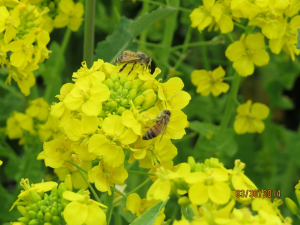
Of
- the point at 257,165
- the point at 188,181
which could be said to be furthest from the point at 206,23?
the point at 257,165

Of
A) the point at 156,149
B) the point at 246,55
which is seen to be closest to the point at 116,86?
the point at 156,149

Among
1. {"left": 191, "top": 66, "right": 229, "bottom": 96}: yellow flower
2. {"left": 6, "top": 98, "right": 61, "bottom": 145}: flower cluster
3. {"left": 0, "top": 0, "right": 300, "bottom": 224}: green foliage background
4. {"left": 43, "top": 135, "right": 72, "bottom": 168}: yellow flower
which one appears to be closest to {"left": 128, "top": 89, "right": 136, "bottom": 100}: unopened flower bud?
{"left": 43, "top": 135, "right": 72, "bottom": 168}: yellow flower

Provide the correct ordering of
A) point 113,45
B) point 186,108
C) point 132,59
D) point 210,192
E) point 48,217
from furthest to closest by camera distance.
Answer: point 186,108 < point 113,45 < point 132,59 < point 48,217 < point 210,192

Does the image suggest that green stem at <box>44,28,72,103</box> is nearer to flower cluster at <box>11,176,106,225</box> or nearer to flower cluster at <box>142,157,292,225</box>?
flower cluster at <box>11,176,106,225</box>

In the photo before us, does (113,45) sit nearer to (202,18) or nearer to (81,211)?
(202,18)

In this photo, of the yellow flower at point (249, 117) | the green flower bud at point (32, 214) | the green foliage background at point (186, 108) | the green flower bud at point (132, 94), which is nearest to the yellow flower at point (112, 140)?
the green flower bud at point (132, 94)

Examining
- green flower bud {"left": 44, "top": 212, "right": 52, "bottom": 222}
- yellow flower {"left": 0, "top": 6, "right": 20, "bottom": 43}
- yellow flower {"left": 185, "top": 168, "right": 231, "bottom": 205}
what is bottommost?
green flower bud {"left": 44, "top": 212, "right": 52, "bottom": 222}
